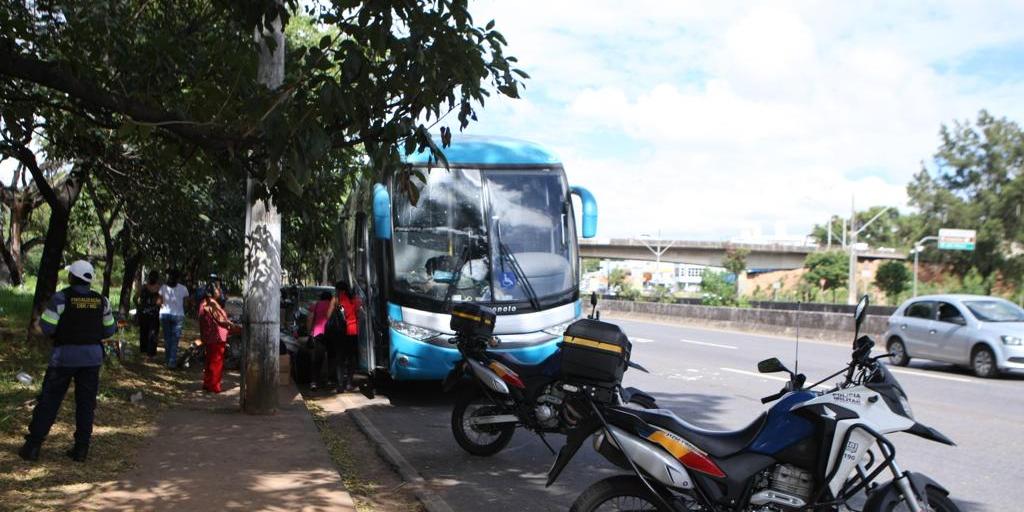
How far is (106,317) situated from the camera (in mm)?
7277

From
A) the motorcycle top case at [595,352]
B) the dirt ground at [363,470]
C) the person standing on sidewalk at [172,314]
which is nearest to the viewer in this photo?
the motorcycle top case at [595,352]

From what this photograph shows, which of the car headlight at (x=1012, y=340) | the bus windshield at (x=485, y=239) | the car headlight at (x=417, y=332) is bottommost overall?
the car headlight at (x=1012, y=340)

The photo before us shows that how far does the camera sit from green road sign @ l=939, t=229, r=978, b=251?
142ft

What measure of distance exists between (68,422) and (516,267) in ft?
17.4

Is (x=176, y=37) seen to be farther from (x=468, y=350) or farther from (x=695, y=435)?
(x=695, y=435)

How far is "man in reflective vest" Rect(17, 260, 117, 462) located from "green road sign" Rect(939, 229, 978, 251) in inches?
1741

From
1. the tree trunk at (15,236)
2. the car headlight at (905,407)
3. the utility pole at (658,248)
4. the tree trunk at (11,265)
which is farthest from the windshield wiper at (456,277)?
the utility pole at (658,248)

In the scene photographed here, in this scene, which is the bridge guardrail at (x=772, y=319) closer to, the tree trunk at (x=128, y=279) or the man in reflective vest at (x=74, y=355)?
the man in reflective vest at (x=74, y=355)

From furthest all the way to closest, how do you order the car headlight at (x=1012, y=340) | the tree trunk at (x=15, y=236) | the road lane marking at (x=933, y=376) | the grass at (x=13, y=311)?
1. the tree trunk at (x=15, y=236)
2. the grass at (x=13, y=311)
3. the car headlight at (x=1012, y=340)
4. the road lane marking at (x=933, y=376)

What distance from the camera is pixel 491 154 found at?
11.4m

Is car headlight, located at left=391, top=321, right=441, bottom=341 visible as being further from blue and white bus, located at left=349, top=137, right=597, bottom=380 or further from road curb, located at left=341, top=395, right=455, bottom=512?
road curb, located at left=341, top=395, right=455, bottom=512

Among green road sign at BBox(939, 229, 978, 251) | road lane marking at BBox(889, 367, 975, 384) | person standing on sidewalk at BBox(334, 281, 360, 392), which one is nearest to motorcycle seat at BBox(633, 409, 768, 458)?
person standing on sidewalk at BBox(334, 281, 360, 392)

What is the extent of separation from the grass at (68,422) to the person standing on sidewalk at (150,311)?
22.3 inches

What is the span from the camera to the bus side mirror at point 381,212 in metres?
10.5
